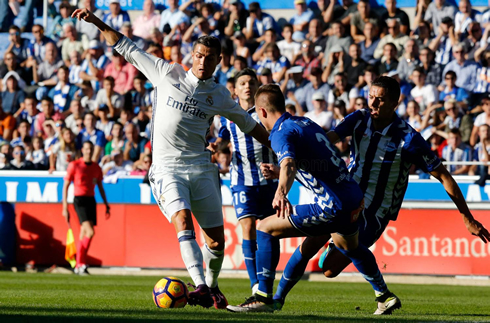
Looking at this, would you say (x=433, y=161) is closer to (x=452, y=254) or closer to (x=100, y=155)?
(x=452, y=254)

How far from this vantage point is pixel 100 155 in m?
17.1

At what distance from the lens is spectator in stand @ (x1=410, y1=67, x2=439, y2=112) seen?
15492 millimetres

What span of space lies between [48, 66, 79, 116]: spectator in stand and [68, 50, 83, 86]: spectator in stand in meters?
0.26

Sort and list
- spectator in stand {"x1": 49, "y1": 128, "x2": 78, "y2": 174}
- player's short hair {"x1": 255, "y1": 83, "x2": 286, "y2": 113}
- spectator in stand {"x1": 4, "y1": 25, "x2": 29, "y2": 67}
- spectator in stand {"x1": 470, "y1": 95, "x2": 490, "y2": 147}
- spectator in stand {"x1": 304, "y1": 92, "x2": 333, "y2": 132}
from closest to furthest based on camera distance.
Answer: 1. player's short hair {"x1": 255, "y1": 83, "x2": 286, "y2": 113}
2. spectator in stand {"x1": 470, "y1": 95, "x2": 490, "y2": 147}
3. spectator in stand {"x1": 304, "y1": 92, "x2": 333, "y2": 132}
4. spectator in stand {"x1": 49, "y1": 128, "x2": 78, "y2": 174}
5. spectator in stand {"x1": 4, "y1": 25, "x2": 29, "y2": 67}

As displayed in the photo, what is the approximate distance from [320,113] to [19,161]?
20.0 feet

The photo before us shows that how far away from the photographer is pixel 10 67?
19.8 metres

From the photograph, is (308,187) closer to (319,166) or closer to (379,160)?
(319,166)

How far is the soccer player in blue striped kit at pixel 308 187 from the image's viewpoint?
6.89 meters

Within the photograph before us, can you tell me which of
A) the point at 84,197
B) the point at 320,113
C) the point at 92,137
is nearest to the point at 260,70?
the point at 320,113

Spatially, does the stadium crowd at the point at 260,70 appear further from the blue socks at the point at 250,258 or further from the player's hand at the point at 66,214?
the blue socks at the point at 250,258

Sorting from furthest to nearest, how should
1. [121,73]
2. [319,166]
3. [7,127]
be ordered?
[121,73], [7,127], [319,166]

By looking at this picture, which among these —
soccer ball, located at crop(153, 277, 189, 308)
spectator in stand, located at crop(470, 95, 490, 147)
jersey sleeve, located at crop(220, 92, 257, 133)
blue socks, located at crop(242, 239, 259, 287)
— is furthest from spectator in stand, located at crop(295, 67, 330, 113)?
soccer ball, located at crop(153, 277, 189, 308)

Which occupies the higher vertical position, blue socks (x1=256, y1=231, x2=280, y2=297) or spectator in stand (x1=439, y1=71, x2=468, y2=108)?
spectator in stand (x1=439, y1=71, x2=468, y2=108)

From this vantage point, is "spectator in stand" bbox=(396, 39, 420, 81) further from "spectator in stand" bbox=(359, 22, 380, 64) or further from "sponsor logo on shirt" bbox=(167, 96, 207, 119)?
"sponsor logo on shirt" bbox=(167, 96, 207, 119)
